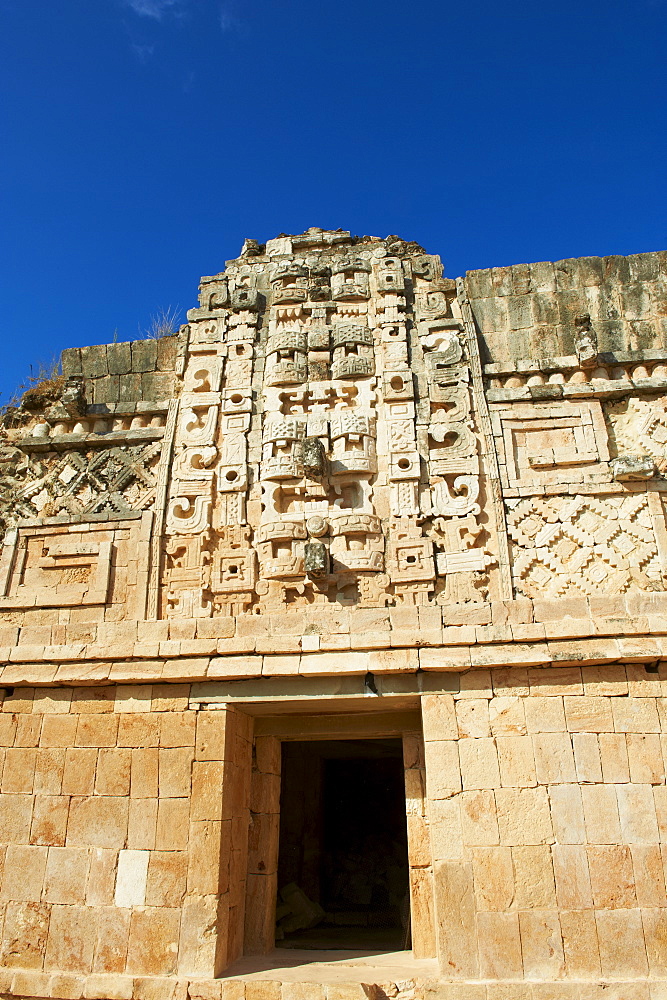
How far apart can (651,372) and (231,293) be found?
488cm

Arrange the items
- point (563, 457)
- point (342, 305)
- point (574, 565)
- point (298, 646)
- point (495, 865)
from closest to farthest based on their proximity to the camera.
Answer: point (495, 865) < point (298, 646) < point (574, 565) < point (563, 457) < point (342, 305)

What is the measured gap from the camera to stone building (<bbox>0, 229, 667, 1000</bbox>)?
5.76 m

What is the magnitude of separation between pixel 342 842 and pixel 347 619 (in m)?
6.63

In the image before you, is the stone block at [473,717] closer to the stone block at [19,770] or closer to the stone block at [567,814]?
the stone block at [567,814]

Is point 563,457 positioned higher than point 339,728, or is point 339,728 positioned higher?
point 563,457

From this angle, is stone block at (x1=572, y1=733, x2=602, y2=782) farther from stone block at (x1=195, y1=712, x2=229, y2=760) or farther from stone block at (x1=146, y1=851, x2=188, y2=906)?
stone block at (x1=146, y1=851, x2=188, y2=906)

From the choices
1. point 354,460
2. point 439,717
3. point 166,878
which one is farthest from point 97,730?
point 354,460

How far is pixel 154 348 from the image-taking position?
870 cm

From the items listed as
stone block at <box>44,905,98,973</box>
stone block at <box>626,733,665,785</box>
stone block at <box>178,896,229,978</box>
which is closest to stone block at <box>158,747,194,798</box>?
stone block at <box>178,896,229,978</box>

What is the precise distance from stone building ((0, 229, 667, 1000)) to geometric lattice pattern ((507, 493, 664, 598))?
0.03 m

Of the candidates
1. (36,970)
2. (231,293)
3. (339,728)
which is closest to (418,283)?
(231,293)

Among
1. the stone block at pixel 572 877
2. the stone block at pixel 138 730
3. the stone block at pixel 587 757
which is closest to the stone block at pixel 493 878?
the stone block at pixel 572 877

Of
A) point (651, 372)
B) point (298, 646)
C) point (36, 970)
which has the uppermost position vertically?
point (651, 372)

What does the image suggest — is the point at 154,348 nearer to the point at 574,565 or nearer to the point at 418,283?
the point at 418,283
